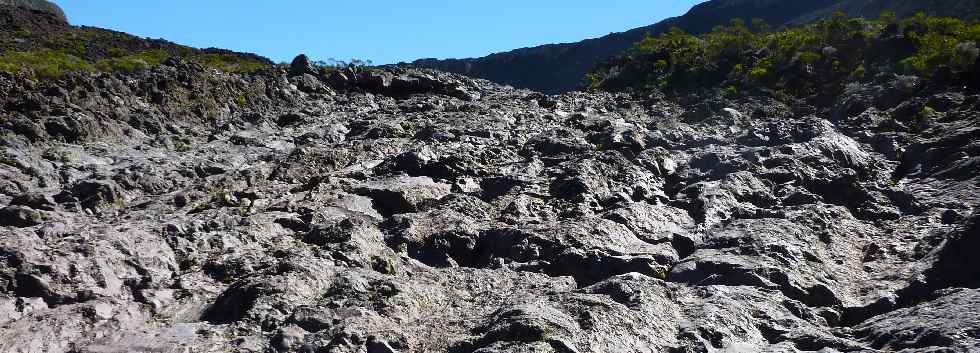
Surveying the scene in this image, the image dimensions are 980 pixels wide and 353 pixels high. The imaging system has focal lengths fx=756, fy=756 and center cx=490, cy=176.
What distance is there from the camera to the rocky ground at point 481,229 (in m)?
7.89

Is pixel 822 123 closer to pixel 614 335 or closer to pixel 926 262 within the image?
pixel 926 262

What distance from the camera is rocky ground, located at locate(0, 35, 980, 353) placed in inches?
311

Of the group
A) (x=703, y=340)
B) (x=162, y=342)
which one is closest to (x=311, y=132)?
(x=162, y=342)

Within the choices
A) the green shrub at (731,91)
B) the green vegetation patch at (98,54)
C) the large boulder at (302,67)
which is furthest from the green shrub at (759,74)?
the green vegetation patch at (98,54)

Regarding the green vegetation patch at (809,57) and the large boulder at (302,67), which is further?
the large boulder at (302,67)

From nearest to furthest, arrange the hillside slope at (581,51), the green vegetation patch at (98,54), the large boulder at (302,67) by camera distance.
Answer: the green vegetation patch at (98,54) < the large boulder at (302,67) < the hillside slope at (581,51)

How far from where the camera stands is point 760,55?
2970 centimetres

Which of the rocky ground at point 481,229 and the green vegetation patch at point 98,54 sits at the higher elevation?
the green vegetation patch at point 98,54

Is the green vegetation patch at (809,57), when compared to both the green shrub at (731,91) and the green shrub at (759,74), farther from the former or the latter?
the green shrub at (731,91)

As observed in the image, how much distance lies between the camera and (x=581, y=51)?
81.4 meters

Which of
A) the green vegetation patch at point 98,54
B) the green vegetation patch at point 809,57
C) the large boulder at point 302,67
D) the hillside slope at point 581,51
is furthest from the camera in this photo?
the hillside slope at point 581,51

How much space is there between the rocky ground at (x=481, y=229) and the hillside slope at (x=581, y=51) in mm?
57733

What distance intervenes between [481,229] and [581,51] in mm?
72143

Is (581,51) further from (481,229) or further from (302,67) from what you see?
(481,229)
